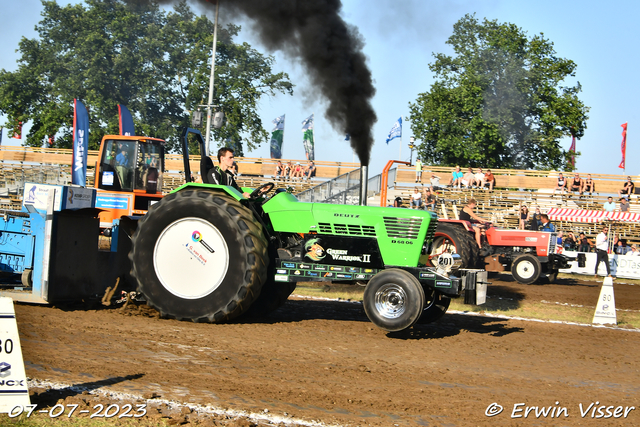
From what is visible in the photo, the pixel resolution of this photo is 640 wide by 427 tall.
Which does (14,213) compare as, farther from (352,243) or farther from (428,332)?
(428,332)

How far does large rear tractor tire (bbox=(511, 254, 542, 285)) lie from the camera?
14883 millimetres

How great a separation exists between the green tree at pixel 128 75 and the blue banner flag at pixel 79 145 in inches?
679

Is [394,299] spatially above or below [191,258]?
below

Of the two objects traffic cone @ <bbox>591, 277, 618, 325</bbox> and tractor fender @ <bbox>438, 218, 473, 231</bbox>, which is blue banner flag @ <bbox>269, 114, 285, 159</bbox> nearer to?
tractor fender @ <bbox>438, 218, 473, 231</bbox>

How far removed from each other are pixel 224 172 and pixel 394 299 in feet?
8.20

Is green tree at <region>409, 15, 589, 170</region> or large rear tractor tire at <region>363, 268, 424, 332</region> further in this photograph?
green tree at <region>409, 15, 589, 170</region>

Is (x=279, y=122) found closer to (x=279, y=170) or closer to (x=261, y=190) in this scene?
(x=279, y=170)

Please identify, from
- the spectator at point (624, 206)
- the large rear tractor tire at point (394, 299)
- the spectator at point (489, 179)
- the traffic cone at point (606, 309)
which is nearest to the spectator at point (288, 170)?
the spectator at point (489, 179)

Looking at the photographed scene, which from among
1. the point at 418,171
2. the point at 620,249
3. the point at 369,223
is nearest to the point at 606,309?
the point at 369,223

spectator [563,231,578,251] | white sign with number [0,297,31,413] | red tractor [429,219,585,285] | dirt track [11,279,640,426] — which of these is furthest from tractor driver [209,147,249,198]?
spectator [563,231,578,251]

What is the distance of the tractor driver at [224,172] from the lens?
7.01 metres

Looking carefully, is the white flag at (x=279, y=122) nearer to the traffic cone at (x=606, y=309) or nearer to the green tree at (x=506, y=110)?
the green tree at (x=506, y=110)

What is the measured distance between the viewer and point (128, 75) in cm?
3534

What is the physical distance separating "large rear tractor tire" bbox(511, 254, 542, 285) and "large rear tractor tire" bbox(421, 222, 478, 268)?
260cm
